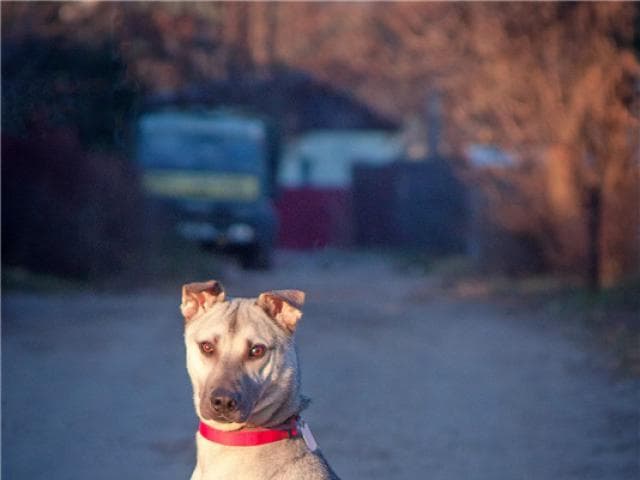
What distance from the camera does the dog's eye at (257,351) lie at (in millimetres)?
5320

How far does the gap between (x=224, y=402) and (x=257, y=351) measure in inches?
15.2

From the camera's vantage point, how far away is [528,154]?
20625 mm

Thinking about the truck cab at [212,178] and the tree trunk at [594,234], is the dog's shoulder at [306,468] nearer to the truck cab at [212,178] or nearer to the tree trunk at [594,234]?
the tree trunk at [594,234]

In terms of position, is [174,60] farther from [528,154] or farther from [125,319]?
[125,319]

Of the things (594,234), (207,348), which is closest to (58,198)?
(594,234)

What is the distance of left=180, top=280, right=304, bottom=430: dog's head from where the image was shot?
16.8 ft

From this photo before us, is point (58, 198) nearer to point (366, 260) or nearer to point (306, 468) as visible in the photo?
point (366, 260)

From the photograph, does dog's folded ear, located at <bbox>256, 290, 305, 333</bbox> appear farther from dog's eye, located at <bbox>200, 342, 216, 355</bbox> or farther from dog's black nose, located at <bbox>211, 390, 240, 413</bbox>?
dog's black nose, located at <bbox>211, 390, 240, 413</bbox>

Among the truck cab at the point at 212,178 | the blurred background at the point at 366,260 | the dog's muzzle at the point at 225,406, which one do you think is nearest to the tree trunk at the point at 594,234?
the blurred background at the point at 366,260

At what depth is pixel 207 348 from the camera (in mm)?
5348

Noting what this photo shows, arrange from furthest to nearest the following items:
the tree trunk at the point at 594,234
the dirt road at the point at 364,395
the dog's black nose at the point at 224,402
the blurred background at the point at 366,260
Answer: the tree trunk at the point at 594,234, the blurred background at the point at 366,260, the dirt road at the point at 364,395, the dog's black nose at the point at 224,402

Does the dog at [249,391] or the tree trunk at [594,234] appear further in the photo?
the tree trunk at [594,234]

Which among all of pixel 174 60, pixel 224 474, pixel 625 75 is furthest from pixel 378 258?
pixel 224 474

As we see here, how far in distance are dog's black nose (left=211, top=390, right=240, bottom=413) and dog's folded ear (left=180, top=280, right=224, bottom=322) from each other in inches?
27.2
